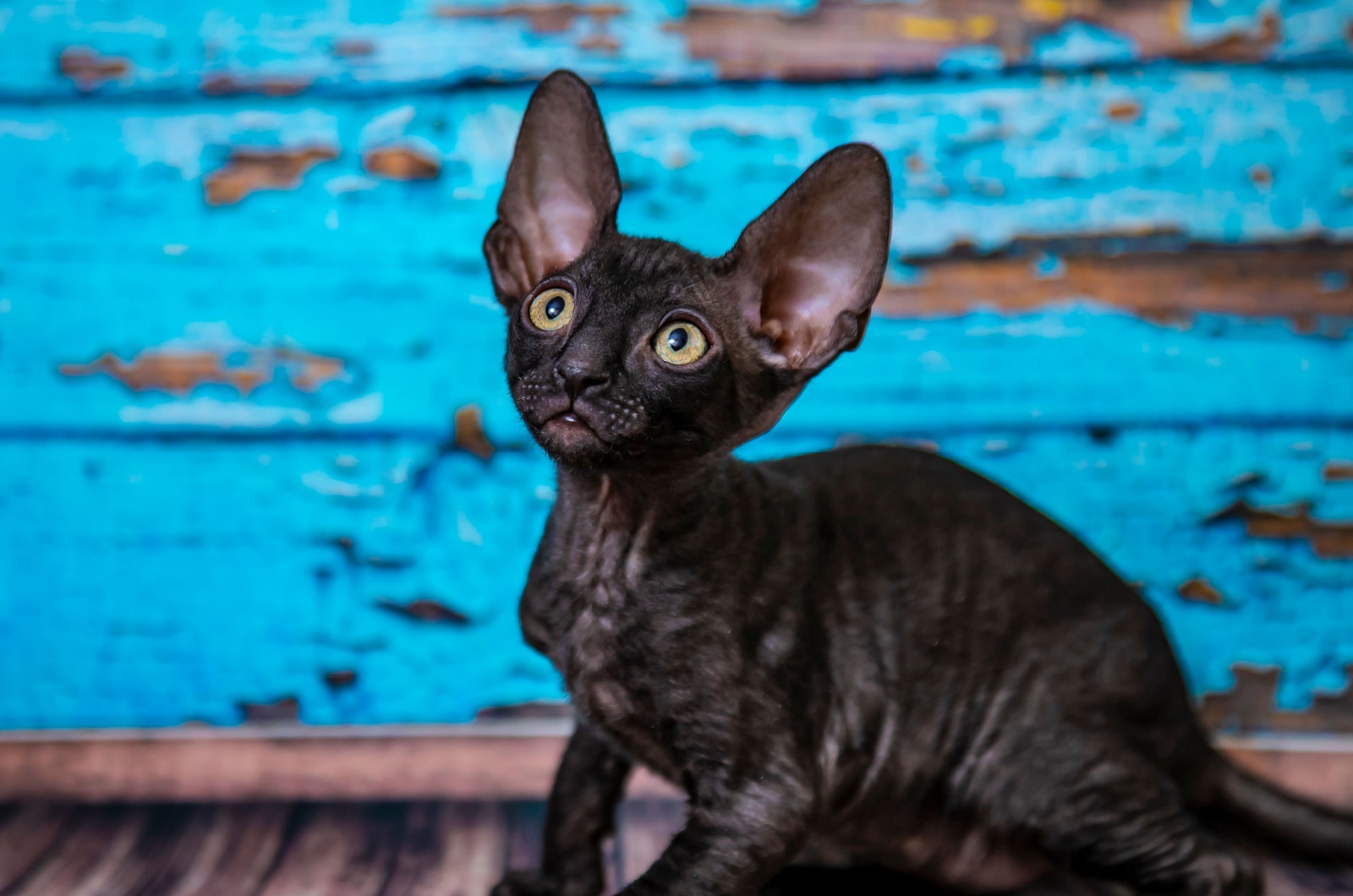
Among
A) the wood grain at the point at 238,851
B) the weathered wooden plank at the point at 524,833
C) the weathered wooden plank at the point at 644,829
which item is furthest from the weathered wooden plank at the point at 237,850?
the weathered wooden plank at the point at 644,829

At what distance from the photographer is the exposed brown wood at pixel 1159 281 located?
1.50 meters

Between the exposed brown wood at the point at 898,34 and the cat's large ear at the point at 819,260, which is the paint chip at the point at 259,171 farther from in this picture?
the cat's large ear at the point at 819,260

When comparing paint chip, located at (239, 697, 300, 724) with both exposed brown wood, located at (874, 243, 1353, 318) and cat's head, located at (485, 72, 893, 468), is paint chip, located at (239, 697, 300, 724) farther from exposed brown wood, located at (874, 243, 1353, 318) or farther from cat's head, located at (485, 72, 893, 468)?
exposed brown wood, located at (874, 243, 1353, 318)

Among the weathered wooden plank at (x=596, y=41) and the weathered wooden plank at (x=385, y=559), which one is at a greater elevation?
the weathered wooden plank at (x=596, y=41)

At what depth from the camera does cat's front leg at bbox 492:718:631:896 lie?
1.24 meters

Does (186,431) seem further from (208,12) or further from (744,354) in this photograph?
(744,354)

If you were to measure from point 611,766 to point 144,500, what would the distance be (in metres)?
0.79

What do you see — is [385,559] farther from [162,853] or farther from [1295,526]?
[1295,526]

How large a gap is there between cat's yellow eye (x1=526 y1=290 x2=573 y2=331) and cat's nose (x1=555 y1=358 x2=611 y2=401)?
0.22ft

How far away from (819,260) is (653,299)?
0.16m

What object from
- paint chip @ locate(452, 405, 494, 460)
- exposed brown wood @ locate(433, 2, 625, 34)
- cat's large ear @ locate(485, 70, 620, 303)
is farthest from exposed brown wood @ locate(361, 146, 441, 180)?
cat's large ear @ locate(485, 70, 620, 303)

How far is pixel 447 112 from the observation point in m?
1.48

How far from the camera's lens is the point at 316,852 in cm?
139

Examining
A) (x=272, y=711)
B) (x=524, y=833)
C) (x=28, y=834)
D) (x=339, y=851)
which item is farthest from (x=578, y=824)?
(x=28, y=834)
